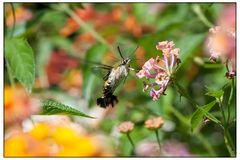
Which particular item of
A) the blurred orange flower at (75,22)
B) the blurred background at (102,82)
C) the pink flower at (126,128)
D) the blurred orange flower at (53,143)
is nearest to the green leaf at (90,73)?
the blurred background at (102,82)

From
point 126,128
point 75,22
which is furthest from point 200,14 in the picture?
point 75,22

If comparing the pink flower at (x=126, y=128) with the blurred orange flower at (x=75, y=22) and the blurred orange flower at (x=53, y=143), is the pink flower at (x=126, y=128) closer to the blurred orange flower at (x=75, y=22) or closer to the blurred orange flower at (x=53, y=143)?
the blurred orange flower at (x=53, y=143)

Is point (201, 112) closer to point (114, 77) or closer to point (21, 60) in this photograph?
point (114, 77)

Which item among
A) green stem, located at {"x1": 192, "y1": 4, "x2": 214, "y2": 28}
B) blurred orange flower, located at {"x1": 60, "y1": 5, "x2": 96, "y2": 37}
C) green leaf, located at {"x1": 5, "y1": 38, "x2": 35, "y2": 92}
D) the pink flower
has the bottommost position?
the pink flower

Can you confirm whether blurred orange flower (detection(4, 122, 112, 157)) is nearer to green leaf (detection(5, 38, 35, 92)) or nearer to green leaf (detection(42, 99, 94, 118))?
green leaf (detection(5, 38, 35, 92))

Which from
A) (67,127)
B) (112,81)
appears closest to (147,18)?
(67,127)

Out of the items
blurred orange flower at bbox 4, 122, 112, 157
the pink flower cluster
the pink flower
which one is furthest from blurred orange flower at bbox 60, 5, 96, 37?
the pink flower cluster

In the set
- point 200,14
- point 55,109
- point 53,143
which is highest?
point 200,14
